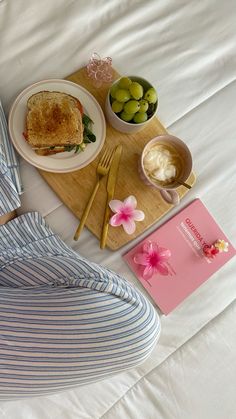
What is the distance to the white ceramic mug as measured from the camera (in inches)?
29.9

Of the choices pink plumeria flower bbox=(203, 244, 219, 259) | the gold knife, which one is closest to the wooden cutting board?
the gold knife

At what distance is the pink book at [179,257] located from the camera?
2.59ft

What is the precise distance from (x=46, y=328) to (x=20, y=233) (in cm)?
24

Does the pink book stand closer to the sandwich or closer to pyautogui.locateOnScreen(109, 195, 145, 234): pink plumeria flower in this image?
pyautogui.locateOnScreen(109, 195, 145, 234): pink plumeria flower

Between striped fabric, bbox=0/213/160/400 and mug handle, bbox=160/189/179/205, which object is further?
mug handle, bbox=160/189/179/205

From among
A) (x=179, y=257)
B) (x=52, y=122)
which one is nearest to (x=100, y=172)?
(x=52, y=122)

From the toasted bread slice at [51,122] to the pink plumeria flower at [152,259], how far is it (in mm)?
250

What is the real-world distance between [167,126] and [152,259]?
29 centimetres

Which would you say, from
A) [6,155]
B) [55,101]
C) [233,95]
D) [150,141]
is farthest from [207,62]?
[6,155]

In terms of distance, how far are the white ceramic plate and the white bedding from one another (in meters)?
0.04

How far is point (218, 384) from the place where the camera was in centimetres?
82

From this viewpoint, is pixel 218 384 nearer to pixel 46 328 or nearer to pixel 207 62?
pixel 46 328

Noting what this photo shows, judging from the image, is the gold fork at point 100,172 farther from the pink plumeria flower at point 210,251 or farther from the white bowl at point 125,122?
the pink plumeria flower at point 210,251

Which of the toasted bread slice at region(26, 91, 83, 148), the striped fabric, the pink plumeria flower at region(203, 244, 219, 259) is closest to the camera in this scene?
the striped fabric
